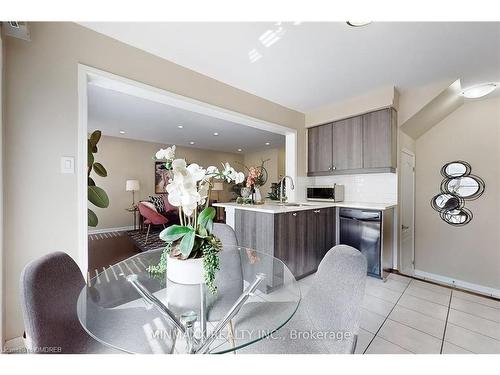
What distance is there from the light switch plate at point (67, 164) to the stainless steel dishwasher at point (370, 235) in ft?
9.81

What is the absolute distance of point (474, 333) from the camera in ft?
5.47

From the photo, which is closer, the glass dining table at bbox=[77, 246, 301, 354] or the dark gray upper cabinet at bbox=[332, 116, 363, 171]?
the glass dining table at bbox=[77, 246, 301, 354]

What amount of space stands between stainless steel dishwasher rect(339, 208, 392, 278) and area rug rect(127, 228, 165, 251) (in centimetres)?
329

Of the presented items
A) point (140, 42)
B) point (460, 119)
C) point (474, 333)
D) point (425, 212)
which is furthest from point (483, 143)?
point (140, 42)

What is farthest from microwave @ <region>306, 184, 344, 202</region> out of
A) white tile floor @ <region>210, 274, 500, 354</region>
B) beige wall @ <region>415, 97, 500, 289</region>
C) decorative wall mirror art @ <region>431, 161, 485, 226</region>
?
decorative wall mirror art @ <region>431, 161, 485, 226</region>

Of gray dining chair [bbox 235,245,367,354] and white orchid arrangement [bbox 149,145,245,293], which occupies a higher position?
white orchid arrangement [bbox 149,145,245,293]

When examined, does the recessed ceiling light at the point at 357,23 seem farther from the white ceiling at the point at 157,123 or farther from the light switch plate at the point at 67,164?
the white ceiling at the point at 157,123

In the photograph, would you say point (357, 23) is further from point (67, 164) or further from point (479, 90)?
point (479, 90)

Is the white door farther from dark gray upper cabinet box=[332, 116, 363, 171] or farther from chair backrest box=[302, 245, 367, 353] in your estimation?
chair backrest box=[302, 245, 367, 353]

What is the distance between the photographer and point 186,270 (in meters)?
0.92

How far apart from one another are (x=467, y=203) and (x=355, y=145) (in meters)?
2.21

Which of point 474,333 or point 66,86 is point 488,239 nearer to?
point 474,333

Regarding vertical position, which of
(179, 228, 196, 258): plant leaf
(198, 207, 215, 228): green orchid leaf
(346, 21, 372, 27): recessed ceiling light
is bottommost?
(179, 228, 196, 258): plant leaf

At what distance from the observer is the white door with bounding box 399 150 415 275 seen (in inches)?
127
